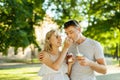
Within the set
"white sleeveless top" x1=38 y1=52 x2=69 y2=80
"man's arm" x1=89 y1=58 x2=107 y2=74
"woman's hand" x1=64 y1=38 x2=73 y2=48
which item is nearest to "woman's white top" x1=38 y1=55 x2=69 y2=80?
"white sleeveless top" x1=38 y1=52 x2=69 y2=80

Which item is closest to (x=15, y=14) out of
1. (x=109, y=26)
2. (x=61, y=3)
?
(x=109, y=26)

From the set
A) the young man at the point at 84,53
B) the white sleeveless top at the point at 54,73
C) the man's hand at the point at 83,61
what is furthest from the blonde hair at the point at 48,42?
the man's hand at the point at 83,61

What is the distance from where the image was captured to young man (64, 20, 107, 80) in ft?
14.5

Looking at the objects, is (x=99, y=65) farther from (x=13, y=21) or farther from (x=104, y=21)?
(x=104, y=21)

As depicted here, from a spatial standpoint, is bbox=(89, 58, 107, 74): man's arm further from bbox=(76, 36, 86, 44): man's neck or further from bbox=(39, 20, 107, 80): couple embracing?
bbox=(76, 36, 86, 44): man's neck

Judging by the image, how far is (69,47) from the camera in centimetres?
463

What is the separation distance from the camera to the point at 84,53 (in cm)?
458

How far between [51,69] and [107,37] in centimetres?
2693

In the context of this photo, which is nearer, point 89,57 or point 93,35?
point 89,57

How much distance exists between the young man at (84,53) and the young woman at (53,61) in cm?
14

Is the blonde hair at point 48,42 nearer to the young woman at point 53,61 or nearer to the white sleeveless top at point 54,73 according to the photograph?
the young woman at point 53,61

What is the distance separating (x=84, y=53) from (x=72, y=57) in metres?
0.16

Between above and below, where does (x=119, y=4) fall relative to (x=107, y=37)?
above

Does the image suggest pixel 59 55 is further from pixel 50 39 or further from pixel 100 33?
pixel 100 33
